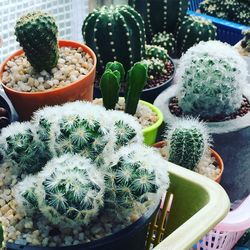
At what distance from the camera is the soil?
4.82 ft

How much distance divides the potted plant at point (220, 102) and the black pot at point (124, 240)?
590mm

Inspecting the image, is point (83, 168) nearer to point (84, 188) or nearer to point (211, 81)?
point (84, 188)

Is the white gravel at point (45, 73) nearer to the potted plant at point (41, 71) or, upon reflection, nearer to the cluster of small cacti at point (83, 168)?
the potted plant at point (41, 71)

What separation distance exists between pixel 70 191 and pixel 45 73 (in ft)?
1.56

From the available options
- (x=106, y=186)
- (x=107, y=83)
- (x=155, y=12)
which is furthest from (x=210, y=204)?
(x=155, y=12)

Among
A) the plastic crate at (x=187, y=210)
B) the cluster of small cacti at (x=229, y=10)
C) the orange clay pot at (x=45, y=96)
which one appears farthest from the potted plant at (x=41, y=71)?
the cluster of small cacti at (x=229, y=10)

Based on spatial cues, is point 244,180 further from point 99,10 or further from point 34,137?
point 34,137

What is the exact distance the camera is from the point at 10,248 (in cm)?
80

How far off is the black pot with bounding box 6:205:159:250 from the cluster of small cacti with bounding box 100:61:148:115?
1.31 feet

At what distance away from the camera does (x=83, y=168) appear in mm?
771

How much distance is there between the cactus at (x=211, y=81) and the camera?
140cm

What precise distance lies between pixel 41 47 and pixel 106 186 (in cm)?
40

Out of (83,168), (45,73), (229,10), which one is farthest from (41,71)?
(229,10)

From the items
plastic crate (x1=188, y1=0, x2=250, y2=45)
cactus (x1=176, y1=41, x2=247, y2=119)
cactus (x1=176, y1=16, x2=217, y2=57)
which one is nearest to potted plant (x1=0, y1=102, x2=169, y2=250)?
cactus (x1=176, y1=41, x2=247, y2=119)
